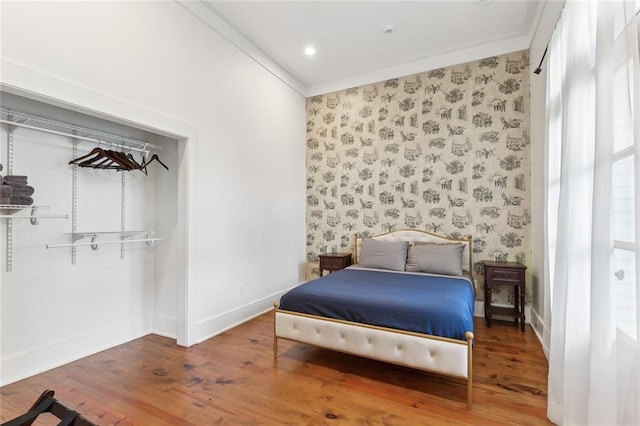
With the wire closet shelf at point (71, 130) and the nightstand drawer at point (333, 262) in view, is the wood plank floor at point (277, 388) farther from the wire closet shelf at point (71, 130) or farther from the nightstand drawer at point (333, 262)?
the wire closet shelf at point (71, 130)

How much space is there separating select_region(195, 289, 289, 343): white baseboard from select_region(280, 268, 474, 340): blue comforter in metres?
0.96

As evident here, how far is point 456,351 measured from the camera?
1.94m

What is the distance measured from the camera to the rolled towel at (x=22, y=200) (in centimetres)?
208

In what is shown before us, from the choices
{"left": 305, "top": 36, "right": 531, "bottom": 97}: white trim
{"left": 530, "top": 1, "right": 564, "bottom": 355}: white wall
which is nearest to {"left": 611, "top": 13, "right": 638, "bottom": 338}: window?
{"left": 530, "top": 1, "right": 564, "bottom": 355}: white wall

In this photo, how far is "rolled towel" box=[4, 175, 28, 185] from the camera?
2.07m

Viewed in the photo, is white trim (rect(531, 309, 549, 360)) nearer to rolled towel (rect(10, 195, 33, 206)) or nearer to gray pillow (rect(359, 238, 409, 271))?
gray pillow (rect(359, 238, 409, 271))

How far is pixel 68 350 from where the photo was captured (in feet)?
8.20

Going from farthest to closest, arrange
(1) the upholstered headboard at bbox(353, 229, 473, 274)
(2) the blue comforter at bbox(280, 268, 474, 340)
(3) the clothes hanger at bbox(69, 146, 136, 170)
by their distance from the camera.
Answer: (1) the upholstered headboard at bbox(353, 229, 473, 274) < (3) the clothes hanger at bbox(69, 146, 136, 170) < (2) the blue comforter at bbox(280, 268, 474, 340)

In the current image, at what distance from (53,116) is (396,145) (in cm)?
378

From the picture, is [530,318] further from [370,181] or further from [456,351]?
[370,181]

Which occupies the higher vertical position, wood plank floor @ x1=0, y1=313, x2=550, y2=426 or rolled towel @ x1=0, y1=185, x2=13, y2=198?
rolled towel @ x1=0, y1=185, x2=13, y2=198

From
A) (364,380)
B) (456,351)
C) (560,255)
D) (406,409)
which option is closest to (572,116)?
(560,255)

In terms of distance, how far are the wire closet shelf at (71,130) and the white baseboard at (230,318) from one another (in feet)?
6.20

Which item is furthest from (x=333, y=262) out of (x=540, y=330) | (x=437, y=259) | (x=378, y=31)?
(x=378, y=31)
